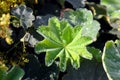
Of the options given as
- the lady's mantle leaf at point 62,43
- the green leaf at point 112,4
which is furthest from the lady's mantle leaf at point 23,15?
the green leaf at point 112,4

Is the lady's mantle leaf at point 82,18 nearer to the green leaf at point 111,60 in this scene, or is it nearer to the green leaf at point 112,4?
the green leaf at point 111,60

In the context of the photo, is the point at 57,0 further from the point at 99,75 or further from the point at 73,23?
the point at 99,75

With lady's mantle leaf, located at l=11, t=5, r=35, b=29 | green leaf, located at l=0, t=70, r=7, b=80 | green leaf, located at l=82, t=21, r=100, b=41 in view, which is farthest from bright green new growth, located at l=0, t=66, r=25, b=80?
green leaf, located at l=82, t=21, r=100, b=41

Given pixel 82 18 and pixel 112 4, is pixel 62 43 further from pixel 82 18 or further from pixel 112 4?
pixel 112 4

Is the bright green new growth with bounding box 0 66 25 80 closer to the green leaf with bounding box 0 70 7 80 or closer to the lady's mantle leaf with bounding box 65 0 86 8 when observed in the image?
the green leaf with bounding box 0 70 7 80

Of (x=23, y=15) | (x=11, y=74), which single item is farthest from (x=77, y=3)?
(x=11, y=74)
